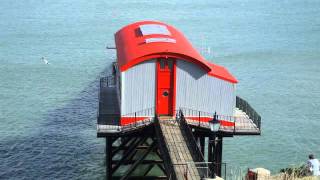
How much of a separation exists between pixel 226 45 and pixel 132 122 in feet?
182

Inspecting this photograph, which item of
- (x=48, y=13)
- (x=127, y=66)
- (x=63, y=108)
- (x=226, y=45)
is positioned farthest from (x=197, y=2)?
(x=127, y=66)

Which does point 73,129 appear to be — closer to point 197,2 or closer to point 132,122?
point 132,122

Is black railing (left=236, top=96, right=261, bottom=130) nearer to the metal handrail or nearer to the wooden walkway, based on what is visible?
the wooden walkway

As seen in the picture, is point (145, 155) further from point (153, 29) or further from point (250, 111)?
point (153, 29)

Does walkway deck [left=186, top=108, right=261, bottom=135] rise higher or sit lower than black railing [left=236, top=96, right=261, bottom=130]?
lower

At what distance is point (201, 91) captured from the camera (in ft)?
108

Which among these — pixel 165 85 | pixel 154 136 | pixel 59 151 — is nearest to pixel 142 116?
pixel 154 136

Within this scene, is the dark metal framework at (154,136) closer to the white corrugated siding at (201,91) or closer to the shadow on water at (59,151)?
the white corrugated siding at (201,91)

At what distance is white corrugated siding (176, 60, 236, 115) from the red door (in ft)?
1.19

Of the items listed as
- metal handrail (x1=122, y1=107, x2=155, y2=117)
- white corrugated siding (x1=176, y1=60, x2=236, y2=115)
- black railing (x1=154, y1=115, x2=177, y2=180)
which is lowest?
black railing (x1=154, y1=115, x2=177, y2=180)

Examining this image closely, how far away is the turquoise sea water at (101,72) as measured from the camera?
42.7 meters

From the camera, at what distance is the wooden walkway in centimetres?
2467

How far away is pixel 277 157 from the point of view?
4228 centimetres

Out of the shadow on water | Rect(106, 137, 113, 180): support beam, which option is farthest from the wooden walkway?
the shadow on water
